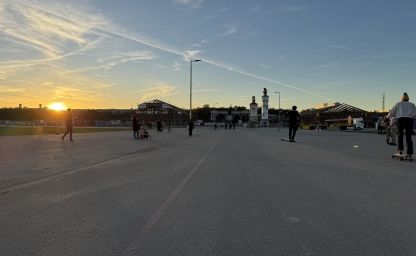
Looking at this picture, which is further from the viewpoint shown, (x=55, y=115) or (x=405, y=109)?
(x=55, y=115)

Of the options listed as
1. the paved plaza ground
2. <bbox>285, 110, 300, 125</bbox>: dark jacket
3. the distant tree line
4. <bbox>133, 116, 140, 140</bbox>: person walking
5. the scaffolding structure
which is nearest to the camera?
the paved plaza ground

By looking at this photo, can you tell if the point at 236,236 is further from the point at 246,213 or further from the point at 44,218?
the point at 44,218

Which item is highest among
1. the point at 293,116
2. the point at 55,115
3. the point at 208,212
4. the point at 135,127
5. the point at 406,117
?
the point at 55,115

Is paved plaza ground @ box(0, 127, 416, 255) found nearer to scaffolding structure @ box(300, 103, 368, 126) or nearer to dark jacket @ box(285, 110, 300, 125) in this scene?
dark jacket @ box(285, 110, 300, 125)

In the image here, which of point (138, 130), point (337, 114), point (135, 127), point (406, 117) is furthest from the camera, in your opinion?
point (337, 114)

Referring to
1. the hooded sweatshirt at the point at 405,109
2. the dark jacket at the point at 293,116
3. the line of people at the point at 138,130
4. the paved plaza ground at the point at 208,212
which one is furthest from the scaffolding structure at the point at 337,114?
the paved plaza ground at the point at 208,212

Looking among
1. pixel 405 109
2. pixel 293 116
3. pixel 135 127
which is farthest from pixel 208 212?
pixel 135 127

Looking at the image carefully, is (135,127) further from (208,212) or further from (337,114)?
(337,114)

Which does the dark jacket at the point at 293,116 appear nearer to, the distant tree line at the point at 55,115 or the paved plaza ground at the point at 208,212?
the paved plaza ground at the point at 208,212

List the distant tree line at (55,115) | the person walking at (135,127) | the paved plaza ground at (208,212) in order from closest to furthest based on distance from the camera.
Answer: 1. the paved plaza ground at (208,212)
2. the person walking at (135,127)
3. the distant tree line at (55,115)

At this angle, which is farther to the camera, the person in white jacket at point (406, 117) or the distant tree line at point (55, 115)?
the distant tree line at point (55, 115)

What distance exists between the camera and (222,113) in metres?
192

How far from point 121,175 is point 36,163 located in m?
3.87

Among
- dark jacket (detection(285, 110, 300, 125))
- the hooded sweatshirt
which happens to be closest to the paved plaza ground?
the hooded sweatshirt
